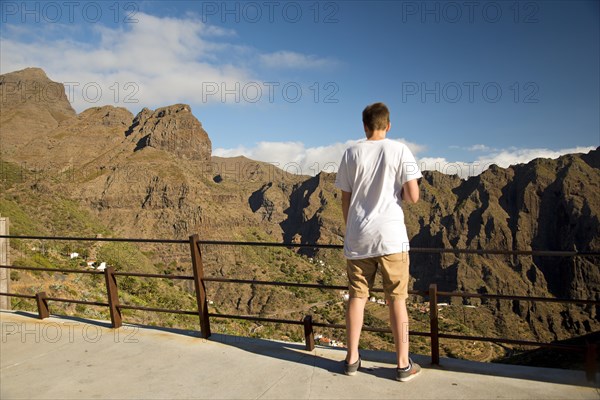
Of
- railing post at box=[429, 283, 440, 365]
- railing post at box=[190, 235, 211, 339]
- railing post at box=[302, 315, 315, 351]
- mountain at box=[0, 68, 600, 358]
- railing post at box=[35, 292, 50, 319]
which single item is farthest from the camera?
mountain at box=[0, 68, 600, 358]

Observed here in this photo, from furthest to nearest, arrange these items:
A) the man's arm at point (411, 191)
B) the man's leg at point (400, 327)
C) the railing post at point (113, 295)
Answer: the railing post at point (113, 295), the man's leg at point (400, 327), the man's arm at point (411, 191)

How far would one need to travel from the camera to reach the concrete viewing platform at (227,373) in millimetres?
3284

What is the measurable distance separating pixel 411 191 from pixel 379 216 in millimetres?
299

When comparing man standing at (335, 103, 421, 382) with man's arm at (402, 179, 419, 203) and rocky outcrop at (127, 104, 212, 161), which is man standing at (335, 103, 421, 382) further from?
rocky outcrop at (127, 104, 212, 161)

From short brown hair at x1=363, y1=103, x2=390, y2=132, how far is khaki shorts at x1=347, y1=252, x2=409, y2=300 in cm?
99

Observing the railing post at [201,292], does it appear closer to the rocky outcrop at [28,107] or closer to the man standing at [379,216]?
the man standing at [379,216]

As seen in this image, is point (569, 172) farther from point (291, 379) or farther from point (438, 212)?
point (291, 379)

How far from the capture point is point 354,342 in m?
3.46

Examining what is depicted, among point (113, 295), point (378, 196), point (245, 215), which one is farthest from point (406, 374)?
point (245, 215)

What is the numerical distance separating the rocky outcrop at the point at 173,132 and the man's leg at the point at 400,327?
111 meters

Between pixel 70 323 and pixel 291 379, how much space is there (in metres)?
3.43

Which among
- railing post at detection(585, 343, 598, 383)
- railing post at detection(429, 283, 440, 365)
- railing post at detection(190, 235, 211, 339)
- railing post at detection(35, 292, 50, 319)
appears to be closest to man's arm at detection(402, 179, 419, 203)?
railing post at detection(429, 283, 440, 365)

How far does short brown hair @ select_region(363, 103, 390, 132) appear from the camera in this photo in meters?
3.32

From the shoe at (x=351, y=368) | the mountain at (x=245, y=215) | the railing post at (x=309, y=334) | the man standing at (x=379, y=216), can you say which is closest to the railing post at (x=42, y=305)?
the railing post at (x=309, y=334)
